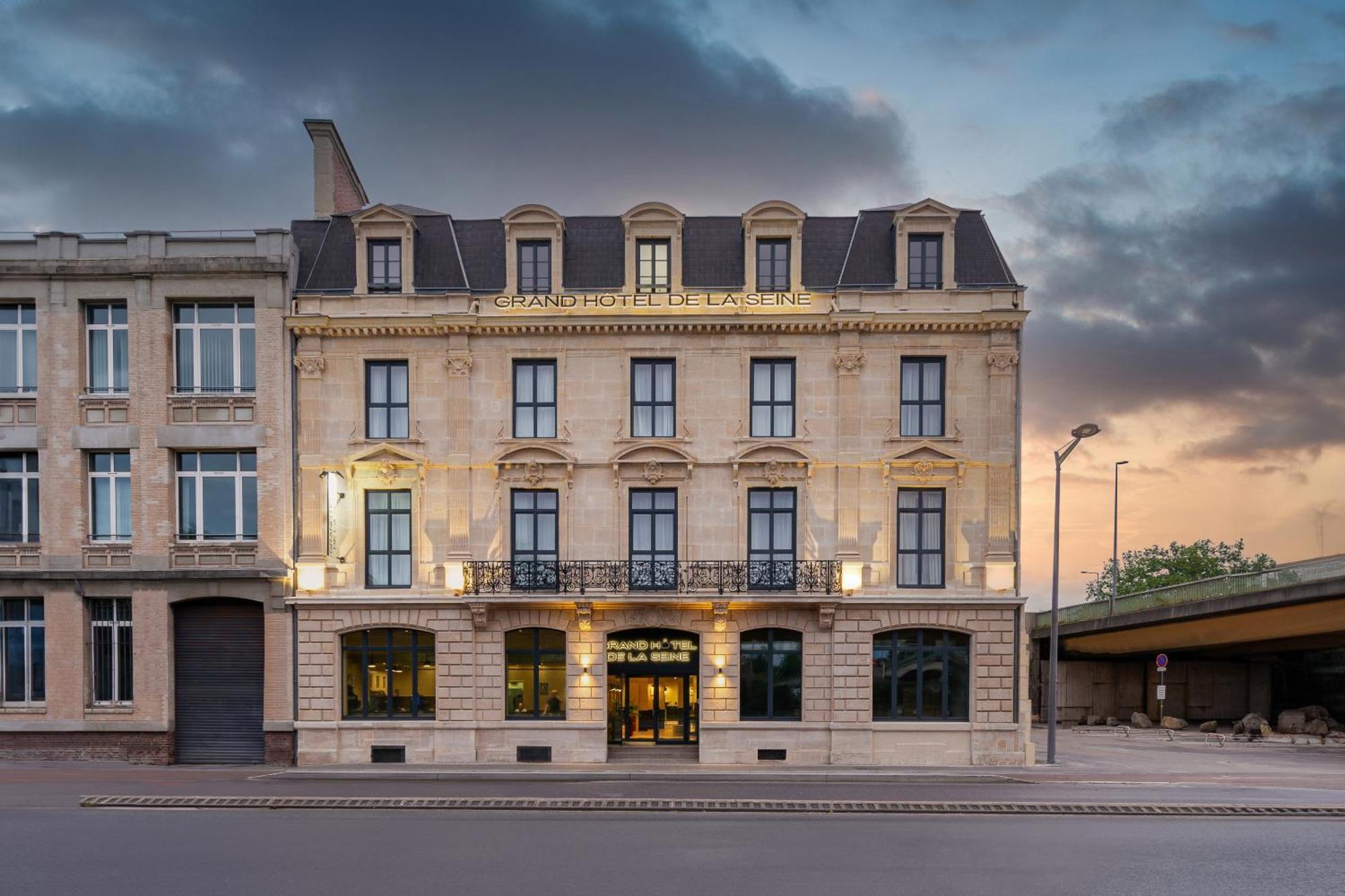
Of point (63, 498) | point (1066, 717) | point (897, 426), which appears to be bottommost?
point (1066, 717)

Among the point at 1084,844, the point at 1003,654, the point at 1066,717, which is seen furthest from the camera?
the point at 1066,717

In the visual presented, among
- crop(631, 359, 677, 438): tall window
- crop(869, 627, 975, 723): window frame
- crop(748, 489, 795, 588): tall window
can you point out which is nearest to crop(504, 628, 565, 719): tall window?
crop(748, 489, 795, 588): tall window

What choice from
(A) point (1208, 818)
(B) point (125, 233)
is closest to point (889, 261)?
(A) point (1208, 818)

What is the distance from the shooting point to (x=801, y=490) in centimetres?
2462

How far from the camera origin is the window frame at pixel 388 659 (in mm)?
24625

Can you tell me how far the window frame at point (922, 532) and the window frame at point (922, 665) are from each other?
1.34 m

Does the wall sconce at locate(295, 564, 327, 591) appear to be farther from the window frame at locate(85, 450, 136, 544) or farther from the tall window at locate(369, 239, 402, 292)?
the tall window at locate(369, 239, 402, 292)

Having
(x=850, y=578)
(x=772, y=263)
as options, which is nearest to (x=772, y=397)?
(x=772, y=263)

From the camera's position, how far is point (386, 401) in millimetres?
25250

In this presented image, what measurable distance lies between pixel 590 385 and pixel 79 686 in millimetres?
16243

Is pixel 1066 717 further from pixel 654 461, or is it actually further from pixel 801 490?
pixel 654 461

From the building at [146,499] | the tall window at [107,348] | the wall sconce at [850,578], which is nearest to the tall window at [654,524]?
the wall sconce at [850,578]

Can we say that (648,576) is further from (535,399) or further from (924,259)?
(924,259)

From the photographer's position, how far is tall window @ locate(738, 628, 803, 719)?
80.3 ft
